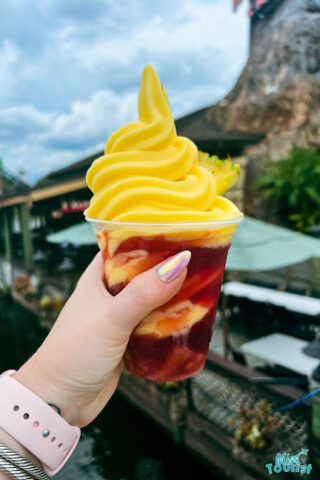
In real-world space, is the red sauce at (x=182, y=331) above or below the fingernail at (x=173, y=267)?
below

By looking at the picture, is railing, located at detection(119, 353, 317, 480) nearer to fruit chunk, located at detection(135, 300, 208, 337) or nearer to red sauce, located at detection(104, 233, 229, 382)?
red sauce, located at detection(104, 233, 229, 382)

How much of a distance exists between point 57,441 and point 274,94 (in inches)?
673

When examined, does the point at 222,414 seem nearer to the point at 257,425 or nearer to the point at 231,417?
the point at 231,417

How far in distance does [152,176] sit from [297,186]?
40.3ft

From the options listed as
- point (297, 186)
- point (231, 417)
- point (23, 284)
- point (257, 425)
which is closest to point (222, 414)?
point (231, 417)

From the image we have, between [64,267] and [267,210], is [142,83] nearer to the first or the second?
[64,267]

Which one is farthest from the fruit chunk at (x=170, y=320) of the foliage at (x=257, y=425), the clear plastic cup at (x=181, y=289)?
the foliage at (x=257, y=425)

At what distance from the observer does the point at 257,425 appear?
511cm

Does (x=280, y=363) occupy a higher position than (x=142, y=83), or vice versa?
(x=142, y=83)

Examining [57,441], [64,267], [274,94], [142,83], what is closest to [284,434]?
[57,441]

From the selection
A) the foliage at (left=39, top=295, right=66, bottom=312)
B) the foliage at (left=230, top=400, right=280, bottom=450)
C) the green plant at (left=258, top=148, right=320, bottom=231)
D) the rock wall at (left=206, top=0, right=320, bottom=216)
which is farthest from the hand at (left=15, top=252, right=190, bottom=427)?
the rock wall at (left=206, top=0, right=320, bottom=216)

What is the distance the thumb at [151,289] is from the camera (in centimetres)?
135

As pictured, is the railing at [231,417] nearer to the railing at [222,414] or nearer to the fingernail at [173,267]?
the railing at [222,414]

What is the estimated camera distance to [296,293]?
29.3ft
